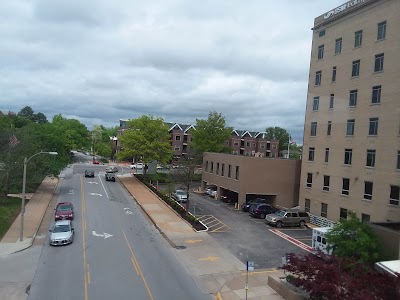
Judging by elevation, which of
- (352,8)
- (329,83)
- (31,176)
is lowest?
(31,176)

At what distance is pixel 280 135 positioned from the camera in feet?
514

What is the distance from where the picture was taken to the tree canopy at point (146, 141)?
6072 centimetres

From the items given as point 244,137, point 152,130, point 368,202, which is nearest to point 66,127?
point 152,130

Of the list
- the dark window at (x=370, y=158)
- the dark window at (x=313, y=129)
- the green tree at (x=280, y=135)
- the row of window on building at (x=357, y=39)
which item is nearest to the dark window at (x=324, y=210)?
the dark window at (x=370, y=158)

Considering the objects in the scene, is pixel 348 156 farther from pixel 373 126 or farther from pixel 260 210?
pixel 260 210

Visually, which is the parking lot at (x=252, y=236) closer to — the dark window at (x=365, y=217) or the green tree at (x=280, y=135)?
the dark window at (x=365, y=217)

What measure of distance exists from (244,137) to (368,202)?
87886 millimetres

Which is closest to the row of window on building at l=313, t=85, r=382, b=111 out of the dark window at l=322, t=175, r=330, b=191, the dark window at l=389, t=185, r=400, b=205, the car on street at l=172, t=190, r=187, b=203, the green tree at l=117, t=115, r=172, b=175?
the dark window at l=322, t=175, r=330, b=191

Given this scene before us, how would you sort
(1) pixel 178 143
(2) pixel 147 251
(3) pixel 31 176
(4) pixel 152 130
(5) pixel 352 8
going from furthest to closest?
(1) pixel 178 143 < (4) pixel 152 130 < (3) pixel 31 176 < (5) pixel 352 8 < (2) pixel 147 251

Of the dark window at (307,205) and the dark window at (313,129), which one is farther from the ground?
the dark window at (313,129)

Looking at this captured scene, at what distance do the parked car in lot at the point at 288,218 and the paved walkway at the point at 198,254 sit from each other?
7941 mm

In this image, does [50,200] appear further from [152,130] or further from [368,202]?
[368,202]

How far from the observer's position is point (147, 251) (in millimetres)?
24766

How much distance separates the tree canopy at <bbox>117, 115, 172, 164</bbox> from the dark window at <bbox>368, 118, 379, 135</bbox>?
36069 mm
